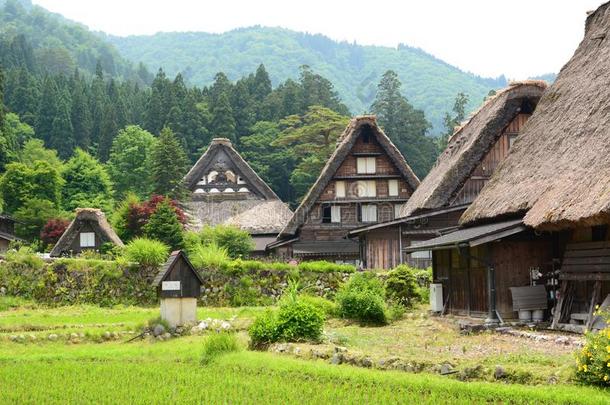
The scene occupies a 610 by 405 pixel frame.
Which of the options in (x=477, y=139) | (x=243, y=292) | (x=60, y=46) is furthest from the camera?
(x=60, y=46)

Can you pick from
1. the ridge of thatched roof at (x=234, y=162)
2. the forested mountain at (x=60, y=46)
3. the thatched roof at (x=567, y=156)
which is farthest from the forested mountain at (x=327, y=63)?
the thatched roof at (x=567, y=156)

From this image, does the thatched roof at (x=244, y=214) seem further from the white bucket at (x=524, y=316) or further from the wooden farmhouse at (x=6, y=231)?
the white bucket at (x=524, y=316)

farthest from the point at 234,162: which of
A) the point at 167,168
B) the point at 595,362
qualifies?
the point at 595,362

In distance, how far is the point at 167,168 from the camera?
48000 millimetres

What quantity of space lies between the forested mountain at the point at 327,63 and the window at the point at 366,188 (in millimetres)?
90433

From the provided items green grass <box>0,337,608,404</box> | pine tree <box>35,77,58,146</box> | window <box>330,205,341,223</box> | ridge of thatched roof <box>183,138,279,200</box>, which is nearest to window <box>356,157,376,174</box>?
window <box>330,205,341,223</box>

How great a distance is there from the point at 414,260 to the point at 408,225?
296 cm

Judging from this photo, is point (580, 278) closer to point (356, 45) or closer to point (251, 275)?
point (251, 275)

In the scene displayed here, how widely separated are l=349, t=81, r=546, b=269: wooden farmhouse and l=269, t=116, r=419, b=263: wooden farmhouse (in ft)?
21.4

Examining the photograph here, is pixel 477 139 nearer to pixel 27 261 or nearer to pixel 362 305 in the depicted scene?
pixel 362 305

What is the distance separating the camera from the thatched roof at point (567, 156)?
17578mm

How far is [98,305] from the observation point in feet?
94.3

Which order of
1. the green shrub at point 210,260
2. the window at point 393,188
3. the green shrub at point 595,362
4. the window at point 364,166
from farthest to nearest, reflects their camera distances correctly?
the window at point 393,188, the window at point 364,166, the green shrub at point 210,260, the green shrub at point 595,362

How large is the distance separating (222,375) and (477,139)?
18.5 meters
